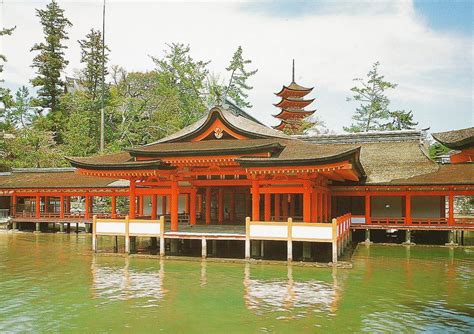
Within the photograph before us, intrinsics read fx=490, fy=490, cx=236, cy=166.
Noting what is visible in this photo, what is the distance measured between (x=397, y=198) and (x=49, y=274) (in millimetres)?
21259

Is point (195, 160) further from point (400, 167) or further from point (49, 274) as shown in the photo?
point (400, 167)

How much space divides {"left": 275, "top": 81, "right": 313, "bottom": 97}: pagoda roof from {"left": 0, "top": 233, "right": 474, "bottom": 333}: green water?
1588 inches

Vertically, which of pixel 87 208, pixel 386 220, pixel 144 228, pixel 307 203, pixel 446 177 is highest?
pixel 446 177

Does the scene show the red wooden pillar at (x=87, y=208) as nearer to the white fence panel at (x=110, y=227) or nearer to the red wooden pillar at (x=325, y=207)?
the white fence panel at (x=110, y=227)

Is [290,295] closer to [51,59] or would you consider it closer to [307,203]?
[307,203]

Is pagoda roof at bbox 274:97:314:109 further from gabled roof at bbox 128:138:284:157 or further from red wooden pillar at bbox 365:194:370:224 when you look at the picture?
gabled roof at bbox 128:138:284:157

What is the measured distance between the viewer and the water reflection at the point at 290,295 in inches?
527

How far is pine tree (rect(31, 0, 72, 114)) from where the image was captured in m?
58.6

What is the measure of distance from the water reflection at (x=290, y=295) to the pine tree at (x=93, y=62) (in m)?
47.9

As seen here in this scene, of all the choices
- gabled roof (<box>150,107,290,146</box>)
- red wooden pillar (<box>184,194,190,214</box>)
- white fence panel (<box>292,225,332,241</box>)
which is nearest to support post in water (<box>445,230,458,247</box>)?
gabled roof (<box>150,107,290,146</box>)

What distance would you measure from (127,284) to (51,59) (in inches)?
1906

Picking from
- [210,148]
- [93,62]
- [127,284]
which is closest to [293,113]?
[93,62]

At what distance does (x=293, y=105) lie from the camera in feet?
205

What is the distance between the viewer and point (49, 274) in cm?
1870
